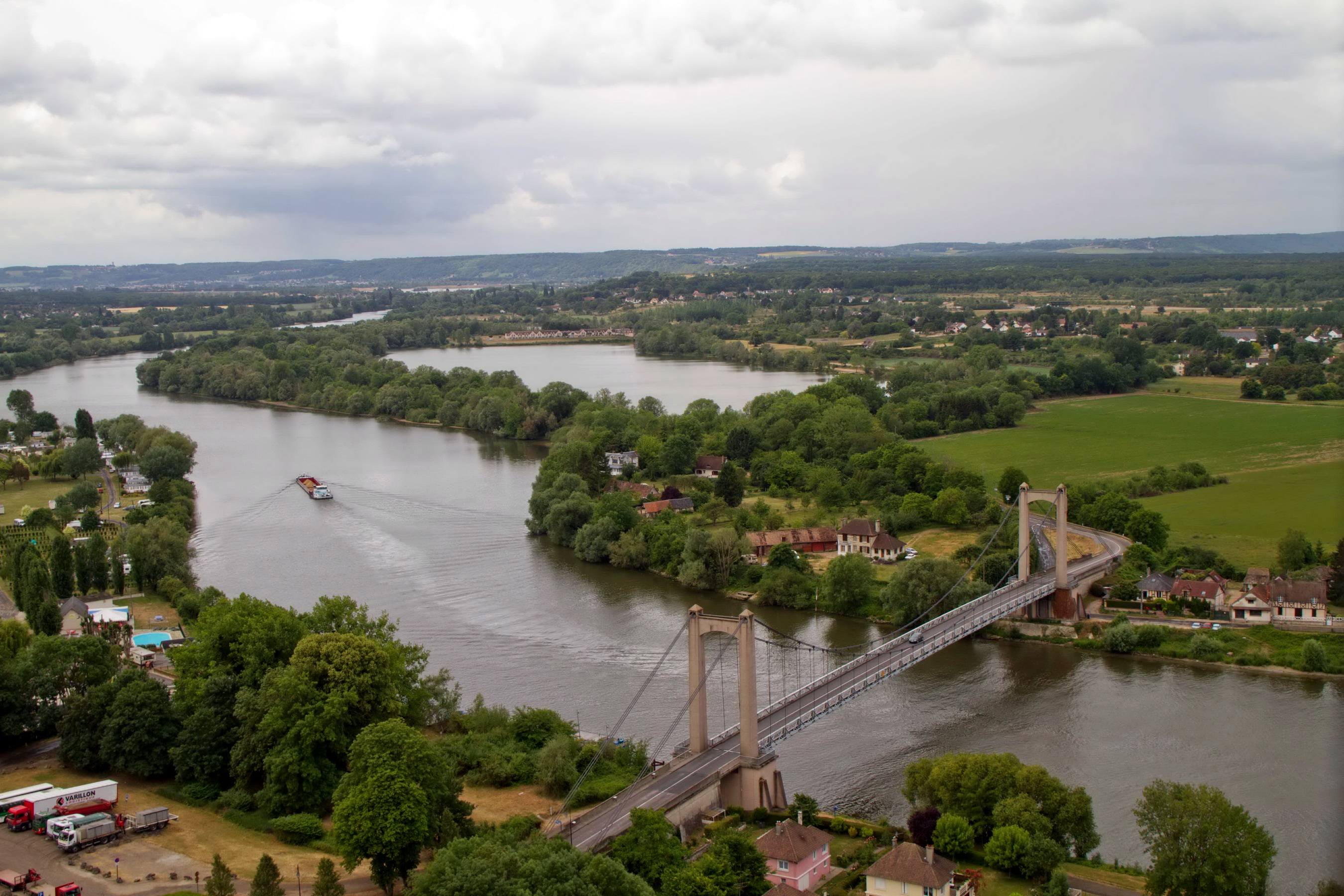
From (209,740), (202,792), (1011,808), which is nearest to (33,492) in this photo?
(209,740)

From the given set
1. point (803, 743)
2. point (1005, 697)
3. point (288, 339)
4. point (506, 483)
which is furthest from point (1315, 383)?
point (288, 339)

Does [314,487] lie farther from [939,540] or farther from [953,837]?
[953,837]

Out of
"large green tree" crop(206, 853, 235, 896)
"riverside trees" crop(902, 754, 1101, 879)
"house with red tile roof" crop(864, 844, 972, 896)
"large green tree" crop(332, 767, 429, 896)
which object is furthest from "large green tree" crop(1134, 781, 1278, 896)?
"large green tree" crop(206, 853, 235, 896)

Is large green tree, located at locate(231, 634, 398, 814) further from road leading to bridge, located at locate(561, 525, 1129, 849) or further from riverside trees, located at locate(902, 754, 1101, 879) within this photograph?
riverside trees, located at locate(902, 754, 1101, 879)

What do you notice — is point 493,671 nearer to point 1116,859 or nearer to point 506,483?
point 1116,859

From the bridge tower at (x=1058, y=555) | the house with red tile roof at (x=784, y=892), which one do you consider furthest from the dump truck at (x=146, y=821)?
the bridge tower at (x=1058, y=555)

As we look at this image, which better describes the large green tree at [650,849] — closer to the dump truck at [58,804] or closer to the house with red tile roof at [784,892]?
the house with red tile roof at [784,892]
